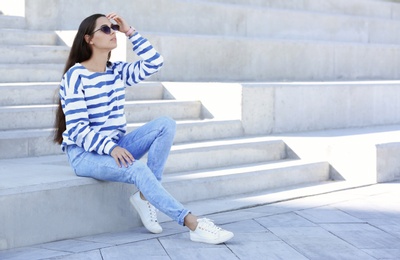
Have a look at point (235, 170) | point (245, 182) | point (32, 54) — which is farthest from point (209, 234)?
point (32, 54)

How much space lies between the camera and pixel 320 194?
242 inches

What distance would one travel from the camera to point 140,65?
493 centimetres

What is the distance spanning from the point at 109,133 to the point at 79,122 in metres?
0.25

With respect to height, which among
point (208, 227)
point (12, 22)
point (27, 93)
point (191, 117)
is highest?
point (12, 22)

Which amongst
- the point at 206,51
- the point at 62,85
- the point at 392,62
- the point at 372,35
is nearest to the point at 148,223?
the point at 62,85

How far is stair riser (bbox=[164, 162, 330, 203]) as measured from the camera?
5.55 m

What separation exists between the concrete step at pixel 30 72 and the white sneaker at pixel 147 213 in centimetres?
249

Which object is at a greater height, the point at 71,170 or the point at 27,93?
the point at 27,93

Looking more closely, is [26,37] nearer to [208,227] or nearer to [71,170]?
[71,170]

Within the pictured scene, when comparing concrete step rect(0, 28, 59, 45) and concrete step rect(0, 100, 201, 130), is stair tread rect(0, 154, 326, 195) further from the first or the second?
concrete step rect(0, 28, 59, 45)

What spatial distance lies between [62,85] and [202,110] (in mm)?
2845

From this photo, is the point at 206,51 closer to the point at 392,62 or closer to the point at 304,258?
the point at 392,62

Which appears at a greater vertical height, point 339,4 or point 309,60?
point 339,4

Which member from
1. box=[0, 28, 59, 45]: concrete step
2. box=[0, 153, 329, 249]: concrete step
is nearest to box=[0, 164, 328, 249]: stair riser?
box=[0, 153, 329, 249]: concrete step
